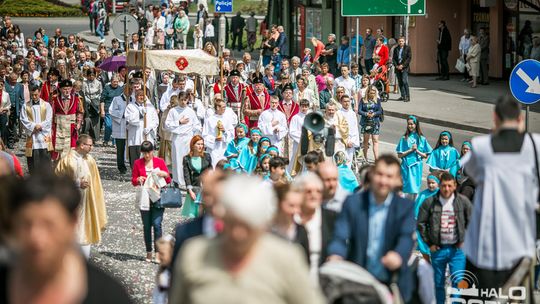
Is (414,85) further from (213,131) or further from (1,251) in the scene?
(1,251)

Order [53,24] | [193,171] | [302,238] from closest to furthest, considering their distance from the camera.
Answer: [302,238] → [193,171] → [53,24]

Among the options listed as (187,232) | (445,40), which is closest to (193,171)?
(187,232)

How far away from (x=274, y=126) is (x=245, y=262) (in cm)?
1532

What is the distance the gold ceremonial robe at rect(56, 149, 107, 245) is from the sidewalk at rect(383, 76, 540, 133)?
14375mm

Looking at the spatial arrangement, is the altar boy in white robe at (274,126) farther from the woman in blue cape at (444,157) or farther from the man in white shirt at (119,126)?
the woman in blue cape at (444,157)

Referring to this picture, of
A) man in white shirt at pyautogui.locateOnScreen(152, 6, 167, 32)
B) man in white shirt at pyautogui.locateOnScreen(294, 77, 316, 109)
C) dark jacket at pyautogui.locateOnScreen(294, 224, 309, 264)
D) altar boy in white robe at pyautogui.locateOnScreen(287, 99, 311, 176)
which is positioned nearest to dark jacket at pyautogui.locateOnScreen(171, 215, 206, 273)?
dark jacket at pyautogui.locateOnScreen(294, 224, 309, 264)

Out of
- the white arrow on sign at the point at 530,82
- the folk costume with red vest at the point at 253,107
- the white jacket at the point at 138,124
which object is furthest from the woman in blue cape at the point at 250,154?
the white arrow on sign at the point at 530,82

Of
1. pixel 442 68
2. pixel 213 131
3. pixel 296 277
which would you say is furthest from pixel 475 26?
pixel 296 277

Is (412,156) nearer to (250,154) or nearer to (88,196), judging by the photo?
(250,154)

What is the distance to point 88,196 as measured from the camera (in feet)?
49.6

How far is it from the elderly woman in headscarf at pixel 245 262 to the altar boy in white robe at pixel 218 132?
1493 cm

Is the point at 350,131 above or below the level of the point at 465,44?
below

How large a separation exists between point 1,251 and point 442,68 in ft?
107

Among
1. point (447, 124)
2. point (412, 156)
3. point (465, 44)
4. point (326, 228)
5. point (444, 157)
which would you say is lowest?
point (447, 124)
